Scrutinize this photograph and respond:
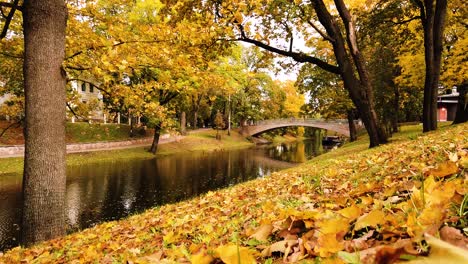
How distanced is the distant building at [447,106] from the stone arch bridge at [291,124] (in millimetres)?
19023

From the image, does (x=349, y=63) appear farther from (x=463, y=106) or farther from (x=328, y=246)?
(x=328, y=246)

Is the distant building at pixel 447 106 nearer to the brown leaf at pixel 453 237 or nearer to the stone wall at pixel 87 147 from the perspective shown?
the stone wall at pixel 87 147

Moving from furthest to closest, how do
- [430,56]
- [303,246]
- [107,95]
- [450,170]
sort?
[430,56] < [107,95] < [450,170] < [303,246]

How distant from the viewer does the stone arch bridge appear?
5112 cm

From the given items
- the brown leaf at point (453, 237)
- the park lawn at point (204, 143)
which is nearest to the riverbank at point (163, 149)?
the park lawn at point (204, 143)

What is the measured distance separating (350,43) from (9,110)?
23741 mm

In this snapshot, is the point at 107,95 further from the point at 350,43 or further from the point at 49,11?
the point at 350,43

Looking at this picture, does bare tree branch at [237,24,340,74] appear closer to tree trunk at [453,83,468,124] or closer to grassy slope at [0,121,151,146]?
tree trunk at [453,83,468,124]

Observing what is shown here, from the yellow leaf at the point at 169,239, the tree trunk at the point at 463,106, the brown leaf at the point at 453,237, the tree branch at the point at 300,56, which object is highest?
the tree branch at the point at 300,56

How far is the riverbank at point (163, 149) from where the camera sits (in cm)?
2555

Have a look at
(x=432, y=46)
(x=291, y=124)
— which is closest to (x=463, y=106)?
(x=432, y=46)

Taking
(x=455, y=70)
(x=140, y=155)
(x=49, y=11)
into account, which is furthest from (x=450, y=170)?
(x=140, y=155)

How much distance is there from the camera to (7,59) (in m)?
9.41

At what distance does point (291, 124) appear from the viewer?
61.2m
